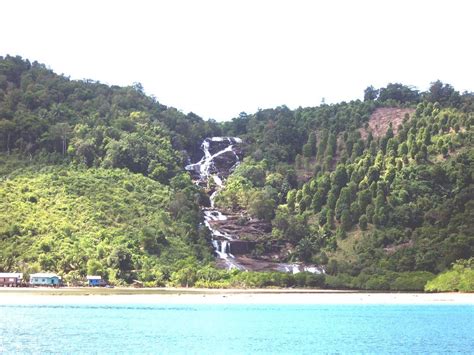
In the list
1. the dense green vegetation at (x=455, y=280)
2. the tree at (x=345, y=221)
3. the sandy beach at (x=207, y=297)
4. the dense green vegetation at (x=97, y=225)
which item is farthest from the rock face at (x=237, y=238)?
the dense green vegetation at (x=455, y=280)

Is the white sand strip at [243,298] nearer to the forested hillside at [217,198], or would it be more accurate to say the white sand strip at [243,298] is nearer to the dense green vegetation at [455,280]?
the dense green vegetation at [455,280]

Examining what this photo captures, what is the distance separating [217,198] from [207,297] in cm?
6141

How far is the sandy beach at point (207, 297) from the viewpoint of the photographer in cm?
10356

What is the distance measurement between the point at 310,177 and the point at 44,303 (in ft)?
331

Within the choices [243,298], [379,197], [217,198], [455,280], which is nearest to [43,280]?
[243,298]

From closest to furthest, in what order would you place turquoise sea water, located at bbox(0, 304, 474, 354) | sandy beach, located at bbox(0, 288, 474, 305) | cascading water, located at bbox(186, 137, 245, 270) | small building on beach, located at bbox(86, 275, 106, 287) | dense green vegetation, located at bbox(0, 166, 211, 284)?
1. turquoise sea water, located at bbox(0, 304, 474, 354)
2. sandy beach, located at bbox(0, 288, 474, 305)
3. small building on beach, located at bbox(86, 275, 106, 287)
4. dense green vegetation, located at bbox(0, 166, 211, 284)
5. cascading water, located at bbox(186, 137, 245, 270)

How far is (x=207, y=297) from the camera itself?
Answer: 110 m

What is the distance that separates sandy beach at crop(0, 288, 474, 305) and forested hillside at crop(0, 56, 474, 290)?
7.76 meters

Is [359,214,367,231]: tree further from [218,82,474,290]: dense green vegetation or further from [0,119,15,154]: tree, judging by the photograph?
[0,119,15,154]: tree

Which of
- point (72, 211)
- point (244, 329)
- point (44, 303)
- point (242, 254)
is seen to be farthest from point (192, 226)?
point (244, 329)

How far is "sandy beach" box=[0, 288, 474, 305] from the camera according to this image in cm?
10356

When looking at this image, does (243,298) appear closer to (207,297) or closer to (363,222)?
(207,297)

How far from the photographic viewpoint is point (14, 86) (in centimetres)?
19538

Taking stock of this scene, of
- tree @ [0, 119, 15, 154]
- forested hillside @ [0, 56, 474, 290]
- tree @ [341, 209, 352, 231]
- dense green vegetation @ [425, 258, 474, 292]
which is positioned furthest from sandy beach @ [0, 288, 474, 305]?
tree @ [0, 119, 15, 154]
